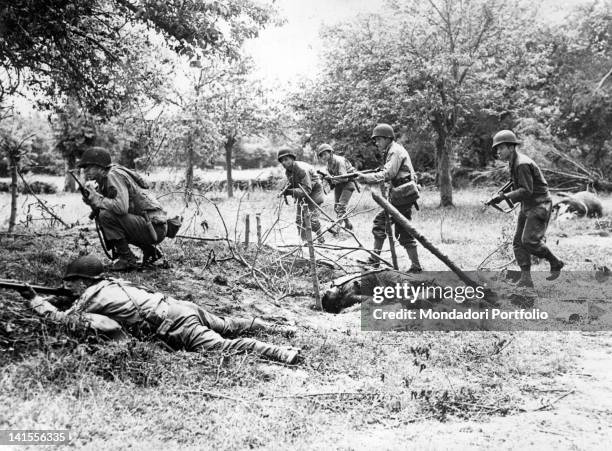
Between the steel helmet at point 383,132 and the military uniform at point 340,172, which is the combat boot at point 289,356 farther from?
the military uniform at point 340,172

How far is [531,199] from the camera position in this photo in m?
6.72

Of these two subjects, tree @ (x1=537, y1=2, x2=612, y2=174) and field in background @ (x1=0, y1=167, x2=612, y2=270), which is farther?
tree @ (x1=537, y1=2, x2=612, y2=174)

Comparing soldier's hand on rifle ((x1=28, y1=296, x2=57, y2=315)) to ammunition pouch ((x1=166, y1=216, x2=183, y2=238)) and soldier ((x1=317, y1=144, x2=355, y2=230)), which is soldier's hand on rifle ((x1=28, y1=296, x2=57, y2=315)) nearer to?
ammunition pouch ((x1=166, y1=216, x2=183, y2=238))

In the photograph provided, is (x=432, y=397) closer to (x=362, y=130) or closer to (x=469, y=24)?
(x=469, y=24)

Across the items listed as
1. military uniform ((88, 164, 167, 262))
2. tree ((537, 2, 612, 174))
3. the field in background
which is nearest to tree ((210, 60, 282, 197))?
the field in background

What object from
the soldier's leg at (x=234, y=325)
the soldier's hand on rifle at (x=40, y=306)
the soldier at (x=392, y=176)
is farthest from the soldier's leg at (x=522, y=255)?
the soldier's hand on rifle at (x=40, y=306)

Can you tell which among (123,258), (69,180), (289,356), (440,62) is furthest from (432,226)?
(69,180)

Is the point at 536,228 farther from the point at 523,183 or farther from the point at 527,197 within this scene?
the point at 523,183

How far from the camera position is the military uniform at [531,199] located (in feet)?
21.5

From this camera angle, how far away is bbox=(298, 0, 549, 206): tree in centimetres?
1519

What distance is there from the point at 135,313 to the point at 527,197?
4675 mm

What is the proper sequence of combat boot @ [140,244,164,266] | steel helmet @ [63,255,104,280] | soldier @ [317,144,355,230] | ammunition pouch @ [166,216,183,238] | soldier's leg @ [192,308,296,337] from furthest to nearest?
soldier @ [317,144,355,230], ammunition pouch @ [166,216,183,238], combat boot @ [140,244,164,266], soldier's leg @ [192,308,296,337], steel helmet @ [63,255,104,280]

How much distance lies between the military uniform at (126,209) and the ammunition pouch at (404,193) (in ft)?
9.64

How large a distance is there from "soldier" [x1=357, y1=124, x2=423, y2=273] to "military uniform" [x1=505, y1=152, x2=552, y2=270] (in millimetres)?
1305
